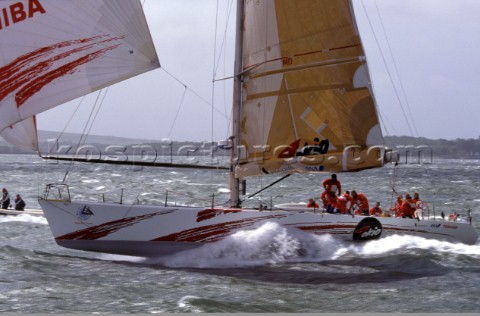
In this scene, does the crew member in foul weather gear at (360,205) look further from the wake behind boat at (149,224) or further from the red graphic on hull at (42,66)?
the red graphic on hull at (42,66)

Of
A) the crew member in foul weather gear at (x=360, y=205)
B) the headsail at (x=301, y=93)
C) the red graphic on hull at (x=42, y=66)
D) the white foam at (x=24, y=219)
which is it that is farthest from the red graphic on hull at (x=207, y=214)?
the white foam at (x=24, y=219)

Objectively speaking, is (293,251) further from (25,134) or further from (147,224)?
(25,134)

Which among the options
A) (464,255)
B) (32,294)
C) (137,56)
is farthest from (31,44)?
(464,255)

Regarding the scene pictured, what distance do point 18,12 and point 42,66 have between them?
123cm

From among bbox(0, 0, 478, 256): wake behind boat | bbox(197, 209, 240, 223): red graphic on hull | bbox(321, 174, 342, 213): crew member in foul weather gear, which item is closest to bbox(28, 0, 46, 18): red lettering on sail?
bbox(0, 0, 478, 256): wake behind boat

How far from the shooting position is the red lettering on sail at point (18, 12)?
16578 mm

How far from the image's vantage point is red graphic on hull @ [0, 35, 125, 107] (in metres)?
16.8

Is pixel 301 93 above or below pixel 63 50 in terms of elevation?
below

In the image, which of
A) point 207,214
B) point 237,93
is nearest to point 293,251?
point 207,214

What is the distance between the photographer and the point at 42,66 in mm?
17016

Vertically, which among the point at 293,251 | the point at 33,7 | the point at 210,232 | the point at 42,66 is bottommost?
the point at 293,251

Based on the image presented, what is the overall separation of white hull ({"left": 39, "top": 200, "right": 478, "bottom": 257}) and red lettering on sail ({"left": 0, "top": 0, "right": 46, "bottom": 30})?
15.0ft

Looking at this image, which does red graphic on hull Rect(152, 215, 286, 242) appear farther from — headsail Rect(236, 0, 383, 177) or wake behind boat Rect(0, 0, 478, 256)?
headsail Rect(236, 0, 383, 177)

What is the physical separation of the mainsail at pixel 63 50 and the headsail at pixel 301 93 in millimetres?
3770
